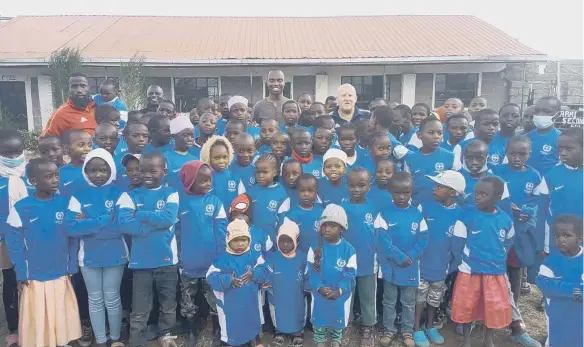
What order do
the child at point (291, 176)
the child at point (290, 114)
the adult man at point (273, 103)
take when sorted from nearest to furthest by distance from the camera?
1. the child at point (291, 176)
2. the child at point (290, 114)
3. the adult man at point (273, 103)

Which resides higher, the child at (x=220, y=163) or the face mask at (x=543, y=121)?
the face mask at (x=543, y=121)

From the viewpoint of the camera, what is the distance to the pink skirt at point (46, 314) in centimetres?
319

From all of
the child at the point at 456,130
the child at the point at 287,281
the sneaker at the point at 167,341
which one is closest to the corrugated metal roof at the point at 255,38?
the child at the point at 456,130

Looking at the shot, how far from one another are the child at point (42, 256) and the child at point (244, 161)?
132 centimetres

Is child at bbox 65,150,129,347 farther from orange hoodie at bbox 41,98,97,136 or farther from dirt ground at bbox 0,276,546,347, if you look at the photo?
orange hoodie at bbox 41,98,97,136

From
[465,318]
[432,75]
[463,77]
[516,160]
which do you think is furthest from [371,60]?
[465,318]

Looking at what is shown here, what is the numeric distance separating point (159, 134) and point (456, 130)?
8.62ft

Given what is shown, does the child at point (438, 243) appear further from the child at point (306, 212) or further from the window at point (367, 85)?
the window at point (367, 85)

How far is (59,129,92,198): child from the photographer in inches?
133

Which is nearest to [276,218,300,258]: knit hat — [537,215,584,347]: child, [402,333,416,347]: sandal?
[402,333,416,347]: sandal

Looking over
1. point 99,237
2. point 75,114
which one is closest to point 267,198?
point 99,237

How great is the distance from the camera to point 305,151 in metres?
3.81

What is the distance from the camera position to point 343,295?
3207 mm

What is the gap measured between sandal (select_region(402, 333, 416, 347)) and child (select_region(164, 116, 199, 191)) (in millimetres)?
2184
